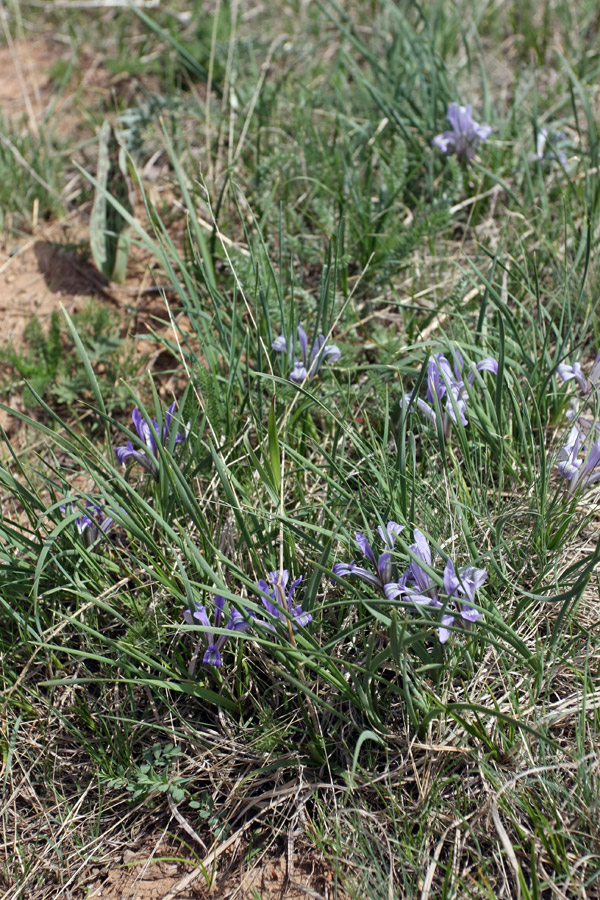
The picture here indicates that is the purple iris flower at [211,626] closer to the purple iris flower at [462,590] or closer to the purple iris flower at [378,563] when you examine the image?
the purple iris flower at [378,563]

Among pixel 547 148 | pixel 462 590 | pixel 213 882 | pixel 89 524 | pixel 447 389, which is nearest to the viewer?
pixel 462 590

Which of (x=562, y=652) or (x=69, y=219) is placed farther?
(x=69, y=219)

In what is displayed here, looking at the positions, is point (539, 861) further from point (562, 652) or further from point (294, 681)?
point (294, 681)

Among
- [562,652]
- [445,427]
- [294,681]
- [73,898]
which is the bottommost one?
[73,898]

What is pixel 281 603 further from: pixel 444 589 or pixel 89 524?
pixel 89 524

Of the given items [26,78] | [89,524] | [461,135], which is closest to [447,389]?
[89,524]

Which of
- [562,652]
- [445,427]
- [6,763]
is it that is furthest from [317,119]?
[6,763]

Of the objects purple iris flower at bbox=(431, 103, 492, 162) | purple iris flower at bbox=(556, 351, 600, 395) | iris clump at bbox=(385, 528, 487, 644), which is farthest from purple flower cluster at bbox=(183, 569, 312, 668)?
purple iris flower at bbox=(431, 103, 492, 162)

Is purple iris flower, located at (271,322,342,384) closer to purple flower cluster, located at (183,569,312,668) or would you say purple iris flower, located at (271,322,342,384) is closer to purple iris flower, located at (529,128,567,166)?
→ purple flower cluster, located at (183,569,312,668)
